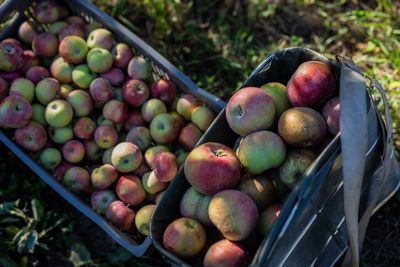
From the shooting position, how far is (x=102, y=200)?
2.44m

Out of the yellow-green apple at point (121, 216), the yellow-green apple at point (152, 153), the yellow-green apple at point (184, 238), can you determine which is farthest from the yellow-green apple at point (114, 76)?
the yellow-green apple at point (184, 238)

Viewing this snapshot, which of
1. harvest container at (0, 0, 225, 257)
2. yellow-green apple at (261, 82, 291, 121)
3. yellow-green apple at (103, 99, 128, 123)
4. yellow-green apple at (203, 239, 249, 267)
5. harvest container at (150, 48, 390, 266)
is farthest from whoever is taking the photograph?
yellow-green apple at (103, 99, 128, 123)

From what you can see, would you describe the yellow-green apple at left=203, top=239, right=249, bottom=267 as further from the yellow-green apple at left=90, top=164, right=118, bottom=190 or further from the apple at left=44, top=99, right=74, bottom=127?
the apple at left=44, top=99, right=74, bottom=127

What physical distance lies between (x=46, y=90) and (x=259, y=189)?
52.6 inches

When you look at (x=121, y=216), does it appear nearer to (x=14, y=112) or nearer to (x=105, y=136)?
(x=105, y=136)

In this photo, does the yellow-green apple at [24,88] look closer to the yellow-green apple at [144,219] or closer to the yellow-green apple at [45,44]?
the yellow-green apple at [45,44]

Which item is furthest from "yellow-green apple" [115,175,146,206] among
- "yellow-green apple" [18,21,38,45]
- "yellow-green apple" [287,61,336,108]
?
"yellow-green apple" [18,21,38,45]

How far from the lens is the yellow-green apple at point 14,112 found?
245 centimetres

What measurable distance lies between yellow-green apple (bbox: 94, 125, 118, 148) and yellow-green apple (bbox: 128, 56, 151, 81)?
32 cm

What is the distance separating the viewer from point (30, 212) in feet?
9.02

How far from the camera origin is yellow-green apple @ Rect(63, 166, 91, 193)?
250cm

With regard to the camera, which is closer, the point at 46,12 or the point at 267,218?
the point at 267,218

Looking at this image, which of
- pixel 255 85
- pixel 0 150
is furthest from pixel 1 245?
pixel 255 85

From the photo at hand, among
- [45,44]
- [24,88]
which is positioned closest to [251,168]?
[24,88]
